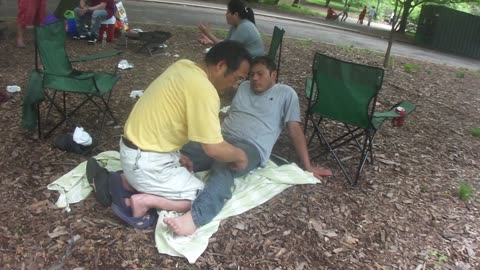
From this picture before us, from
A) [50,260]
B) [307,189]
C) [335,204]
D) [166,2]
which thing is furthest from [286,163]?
[166,2]

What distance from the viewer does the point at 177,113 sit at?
2.69m

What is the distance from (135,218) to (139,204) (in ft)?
0.34

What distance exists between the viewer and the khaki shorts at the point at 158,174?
281 centimetres

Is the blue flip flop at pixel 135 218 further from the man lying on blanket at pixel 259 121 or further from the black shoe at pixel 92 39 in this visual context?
the black shoe at pixel 92 39

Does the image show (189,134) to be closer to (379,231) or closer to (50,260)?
(50,260)

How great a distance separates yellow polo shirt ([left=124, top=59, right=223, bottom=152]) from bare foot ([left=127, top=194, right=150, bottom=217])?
327 millimetres

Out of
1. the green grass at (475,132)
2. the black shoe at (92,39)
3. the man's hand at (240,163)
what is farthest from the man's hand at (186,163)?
the black shoe at (92,39)

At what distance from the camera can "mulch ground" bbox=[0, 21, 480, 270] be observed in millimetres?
2750

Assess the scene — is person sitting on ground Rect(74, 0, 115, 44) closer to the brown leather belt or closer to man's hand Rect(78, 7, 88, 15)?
man's hand Rect(78, 7, 88, 15)

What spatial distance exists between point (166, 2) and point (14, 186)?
1332 cm

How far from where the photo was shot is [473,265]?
3109 millimetres

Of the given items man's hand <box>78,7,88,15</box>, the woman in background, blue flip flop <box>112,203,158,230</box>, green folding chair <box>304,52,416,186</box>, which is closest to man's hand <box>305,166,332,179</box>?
green folding chair <box>304,52,416,186</box>

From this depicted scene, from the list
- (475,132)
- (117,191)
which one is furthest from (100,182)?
(475,132)

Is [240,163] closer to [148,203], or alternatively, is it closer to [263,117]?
[148,203]
